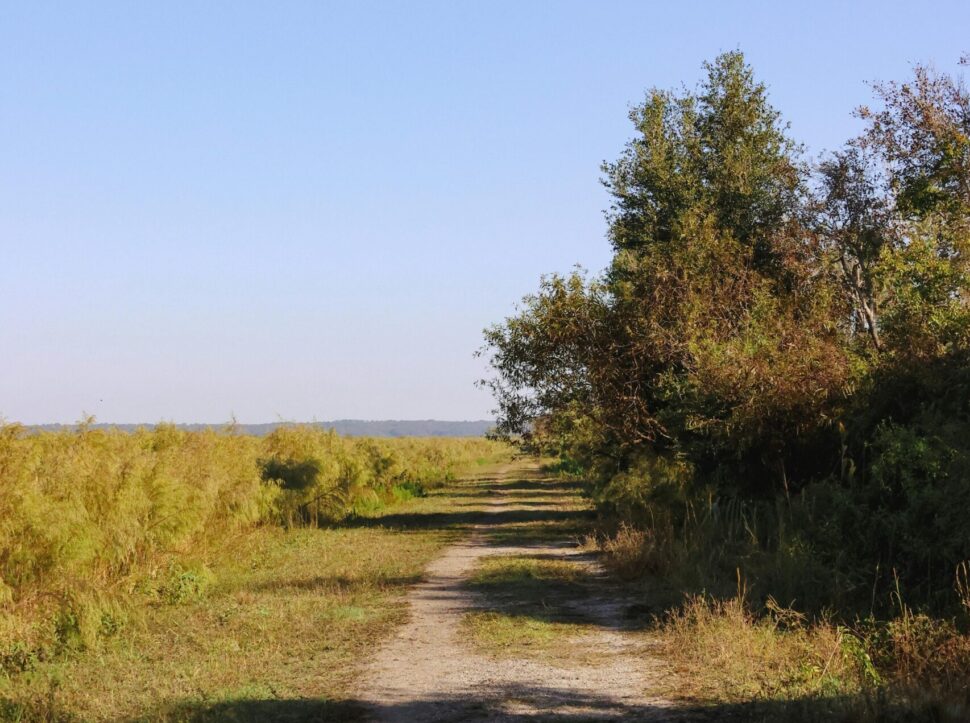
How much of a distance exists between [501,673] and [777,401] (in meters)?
8.47

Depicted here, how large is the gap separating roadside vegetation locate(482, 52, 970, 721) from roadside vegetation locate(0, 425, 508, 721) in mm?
4569

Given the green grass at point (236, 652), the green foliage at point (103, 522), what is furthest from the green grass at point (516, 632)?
the green foliage at point (103, 522)

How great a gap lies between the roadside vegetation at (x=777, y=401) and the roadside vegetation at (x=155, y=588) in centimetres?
457

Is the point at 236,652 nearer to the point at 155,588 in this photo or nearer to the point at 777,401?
the point at 155,588

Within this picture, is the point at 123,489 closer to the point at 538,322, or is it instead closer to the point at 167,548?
the point at 167,548

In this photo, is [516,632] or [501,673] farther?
[516,632]

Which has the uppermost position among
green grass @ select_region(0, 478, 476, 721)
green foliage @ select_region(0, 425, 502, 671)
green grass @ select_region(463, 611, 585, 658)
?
green foliage @ select_region(0, 425, 502, 671)

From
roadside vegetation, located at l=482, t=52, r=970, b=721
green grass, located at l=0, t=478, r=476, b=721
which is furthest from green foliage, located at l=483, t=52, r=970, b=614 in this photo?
green grass, located at l=0, t=478, r=476, b=721

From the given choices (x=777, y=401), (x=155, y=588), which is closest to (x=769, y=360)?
(x=777, y=401)

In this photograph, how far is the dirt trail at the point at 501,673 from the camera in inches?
355

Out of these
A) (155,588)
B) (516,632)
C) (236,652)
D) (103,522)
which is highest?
(103,522)

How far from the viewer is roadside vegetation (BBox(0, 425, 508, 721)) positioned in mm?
10320

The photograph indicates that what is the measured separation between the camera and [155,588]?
15938 millimetres

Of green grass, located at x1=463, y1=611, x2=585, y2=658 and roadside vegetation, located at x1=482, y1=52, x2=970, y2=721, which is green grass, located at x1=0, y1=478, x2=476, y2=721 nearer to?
green grass, located at x1=463, y1=611, x2=585, y2=658
